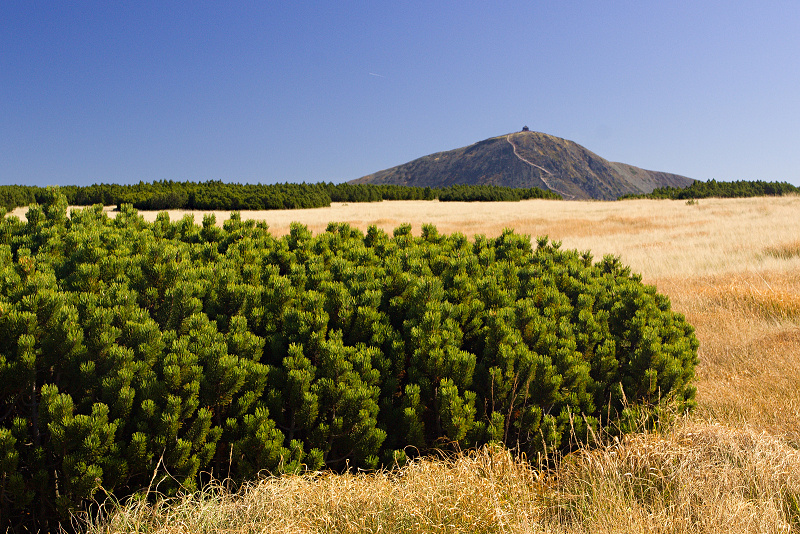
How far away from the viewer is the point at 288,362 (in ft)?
12.2

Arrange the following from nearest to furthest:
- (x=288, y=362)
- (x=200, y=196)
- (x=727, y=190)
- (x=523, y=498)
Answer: (x=523, y=498), (x=288, y=362), (x=200, y=196), (x=727, y=190)

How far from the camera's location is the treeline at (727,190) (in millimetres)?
57344

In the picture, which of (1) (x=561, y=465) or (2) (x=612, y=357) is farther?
(2) (x=612, y=357)

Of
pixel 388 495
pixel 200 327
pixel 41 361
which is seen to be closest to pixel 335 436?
pixel 388 495

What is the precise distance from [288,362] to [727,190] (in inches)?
2749

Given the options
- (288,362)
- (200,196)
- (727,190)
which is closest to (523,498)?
(288,362)

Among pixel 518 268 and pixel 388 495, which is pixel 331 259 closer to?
pixel 518 268

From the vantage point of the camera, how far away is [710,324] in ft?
25.9

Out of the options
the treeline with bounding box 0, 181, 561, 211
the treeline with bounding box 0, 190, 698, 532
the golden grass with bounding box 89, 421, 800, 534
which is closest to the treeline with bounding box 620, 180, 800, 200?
the treeline with bounding box 0, 181, 561, 211

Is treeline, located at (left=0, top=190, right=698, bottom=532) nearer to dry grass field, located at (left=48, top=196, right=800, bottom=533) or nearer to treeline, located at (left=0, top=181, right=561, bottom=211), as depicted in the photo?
dry grass field, located at (left=48, top=196, right=800, bottom=533)

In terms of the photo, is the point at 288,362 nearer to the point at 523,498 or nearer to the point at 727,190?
the point at 523,498

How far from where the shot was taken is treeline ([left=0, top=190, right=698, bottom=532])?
3.34 meters

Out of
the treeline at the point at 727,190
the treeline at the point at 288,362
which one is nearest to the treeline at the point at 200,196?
the treeline at the point at 727,190

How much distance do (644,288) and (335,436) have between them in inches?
140
